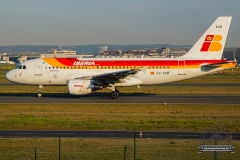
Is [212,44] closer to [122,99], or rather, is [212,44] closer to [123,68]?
[123,68]

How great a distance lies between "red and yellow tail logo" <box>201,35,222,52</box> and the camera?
44938 millimetres

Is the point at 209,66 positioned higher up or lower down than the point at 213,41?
lower down

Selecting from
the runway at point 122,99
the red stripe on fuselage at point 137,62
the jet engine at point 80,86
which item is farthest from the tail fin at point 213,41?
the jet engine at point 80,86

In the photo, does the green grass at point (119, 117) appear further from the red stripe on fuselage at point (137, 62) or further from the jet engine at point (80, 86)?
the red stripe on fuselage at point (137, 62)

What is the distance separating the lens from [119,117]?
31.2 m

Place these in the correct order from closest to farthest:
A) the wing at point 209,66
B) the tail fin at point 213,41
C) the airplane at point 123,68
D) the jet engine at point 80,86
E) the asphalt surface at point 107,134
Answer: the asphalt surface at point 107,134 → the jet engine at point 80,86 → the wing at point 209,66 → the airplane at point 123,68 → the tail fin at point 213,41

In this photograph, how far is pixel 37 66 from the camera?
1752 inches

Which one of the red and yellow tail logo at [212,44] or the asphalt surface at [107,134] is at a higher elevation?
the red and yellow tail logo at [212,44]

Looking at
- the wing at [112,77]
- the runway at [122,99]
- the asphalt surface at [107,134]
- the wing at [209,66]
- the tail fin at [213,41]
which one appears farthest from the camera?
the tail fin at [213,41]

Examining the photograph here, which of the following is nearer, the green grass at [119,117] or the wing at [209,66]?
the green grass at [119,117]

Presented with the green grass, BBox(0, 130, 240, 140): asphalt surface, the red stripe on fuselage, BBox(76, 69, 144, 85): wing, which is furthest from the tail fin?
BBox(0, 130, 240, 140): asphalt surface

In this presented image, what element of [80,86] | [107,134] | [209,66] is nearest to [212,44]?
[209,66]

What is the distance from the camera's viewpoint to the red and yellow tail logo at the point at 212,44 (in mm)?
44938

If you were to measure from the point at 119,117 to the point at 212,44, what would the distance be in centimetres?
1757
